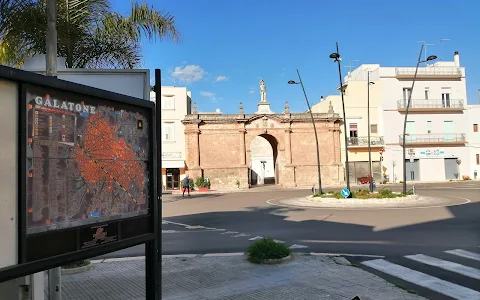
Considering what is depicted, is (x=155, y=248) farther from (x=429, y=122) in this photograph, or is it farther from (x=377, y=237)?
(x=429, y=122)

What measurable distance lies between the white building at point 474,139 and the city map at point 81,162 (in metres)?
50.3

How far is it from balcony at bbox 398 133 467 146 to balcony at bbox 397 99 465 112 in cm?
305

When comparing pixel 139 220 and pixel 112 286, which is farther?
pixel 112 286

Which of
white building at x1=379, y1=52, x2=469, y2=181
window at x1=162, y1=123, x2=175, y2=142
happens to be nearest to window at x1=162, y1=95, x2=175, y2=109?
window at x1=162, y1=123, x2=175, y2=142

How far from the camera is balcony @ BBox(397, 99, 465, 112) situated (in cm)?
4494

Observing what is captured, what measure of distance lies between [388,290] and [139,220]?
420 cm

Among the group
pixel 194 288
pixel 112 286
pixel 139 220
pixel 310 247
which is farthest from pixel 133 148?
pixel 310 247

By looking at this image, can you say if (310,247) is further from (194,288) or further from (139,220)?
(139,220)

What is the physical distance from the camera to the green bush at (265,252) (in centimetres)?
767

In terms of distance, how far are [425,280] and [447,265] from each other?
52.1 inches

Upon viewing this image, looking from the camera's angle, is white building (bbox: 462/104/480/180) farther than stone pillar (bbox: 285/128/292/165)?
Yes

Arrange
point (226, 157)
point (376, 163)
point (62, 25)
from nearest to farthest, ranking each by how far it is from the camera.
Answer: point (62, 25), point (226, 157), point (376, 163)

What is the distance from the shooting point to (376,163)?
44.6 metres

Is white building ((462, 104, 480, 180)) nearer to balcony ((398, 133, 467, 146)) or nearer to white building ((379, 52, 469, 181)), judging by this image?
white building ((379, 52, 469, 181))
